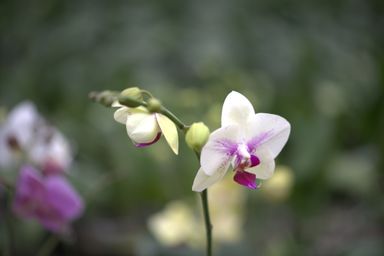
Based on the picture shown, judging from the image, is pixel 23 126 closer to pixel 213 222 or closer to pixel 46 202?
pixel 46 202

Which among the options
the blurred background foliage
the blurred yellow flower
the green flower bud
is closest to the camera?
the green flower bud

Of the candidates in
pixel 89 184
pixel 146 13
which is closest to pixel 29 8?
pixel 146 13

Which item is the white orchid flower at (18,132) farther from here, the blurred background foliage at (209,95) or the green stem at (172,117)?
the green stem at (172,117)

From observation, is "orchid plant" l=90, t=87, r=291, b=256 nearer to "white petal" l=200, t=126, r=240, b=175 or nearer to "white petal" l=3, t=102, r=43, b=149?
"white petal" l=200, t=126, r=240, b=175

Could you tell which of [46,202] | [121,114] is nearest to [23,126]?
[46,202]

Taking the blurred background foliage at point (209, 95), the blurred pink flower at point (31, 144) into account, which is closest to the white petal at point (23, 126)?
the blurred pink flower at point (31, 144)

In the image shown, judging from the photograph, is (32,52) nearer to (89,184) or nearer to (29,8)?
(29,8)

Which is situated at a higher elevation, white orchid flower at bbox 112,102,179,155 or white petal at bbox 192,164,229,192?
white orchid flower at bbox 112,102,179,155

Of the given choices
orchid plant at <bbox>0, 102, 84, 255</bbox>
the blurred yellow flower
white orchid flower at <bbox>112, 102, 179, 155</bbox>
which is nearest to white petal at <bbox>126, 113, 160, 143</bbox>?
white orchid flower at <bbox>112, 102, 179, 155</bbox>
